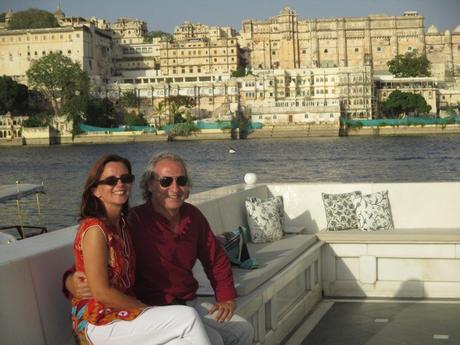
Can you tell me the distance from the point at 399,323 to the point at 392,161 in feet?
110

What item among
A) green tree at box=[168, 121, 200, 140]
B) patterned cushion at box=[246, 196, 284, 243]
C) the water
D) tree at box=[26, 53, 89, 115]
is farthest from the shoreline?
patterned cushion at box=[246, 196, 284, 243]

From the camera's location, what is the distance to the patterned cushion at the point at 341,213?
232 inches

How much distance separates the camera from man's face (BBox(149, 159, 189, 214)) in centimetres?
314

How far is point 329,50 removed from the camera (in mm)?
88562

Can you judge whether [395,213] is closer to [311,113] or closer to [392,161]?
[392,161]

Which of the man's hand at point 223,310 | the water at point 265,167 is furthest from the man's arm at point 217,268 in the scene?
the water at point 265,167

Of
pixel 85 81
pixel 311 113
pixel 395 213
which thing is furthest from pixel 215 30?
pixel 395 213

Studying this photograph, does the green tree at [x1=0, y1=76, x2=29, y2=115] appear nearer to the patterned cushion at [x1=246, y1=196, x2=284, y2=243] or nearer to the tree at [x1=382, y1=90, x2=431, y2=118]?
the tree at [x1=382, y1=90, x2=431, y2=118]

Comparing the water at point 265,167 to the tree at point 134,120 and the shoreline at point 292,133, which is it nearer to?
the shoreline at point 292,133

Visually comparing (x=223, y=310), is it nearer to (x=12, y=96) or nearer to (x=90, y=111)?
(x=90, y=111)

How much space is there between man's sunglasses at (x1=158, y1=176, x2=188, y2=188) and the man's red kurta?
0.11m

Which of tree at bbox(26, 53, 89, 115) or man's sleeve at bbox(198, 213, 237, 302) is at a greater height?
tree at bbox(26, 53, 89, 115)

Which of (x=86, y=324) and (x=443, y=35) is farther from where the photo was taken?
(x=443, y=35)

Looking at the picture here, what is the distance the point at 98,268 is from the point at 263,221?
2.89 meters
